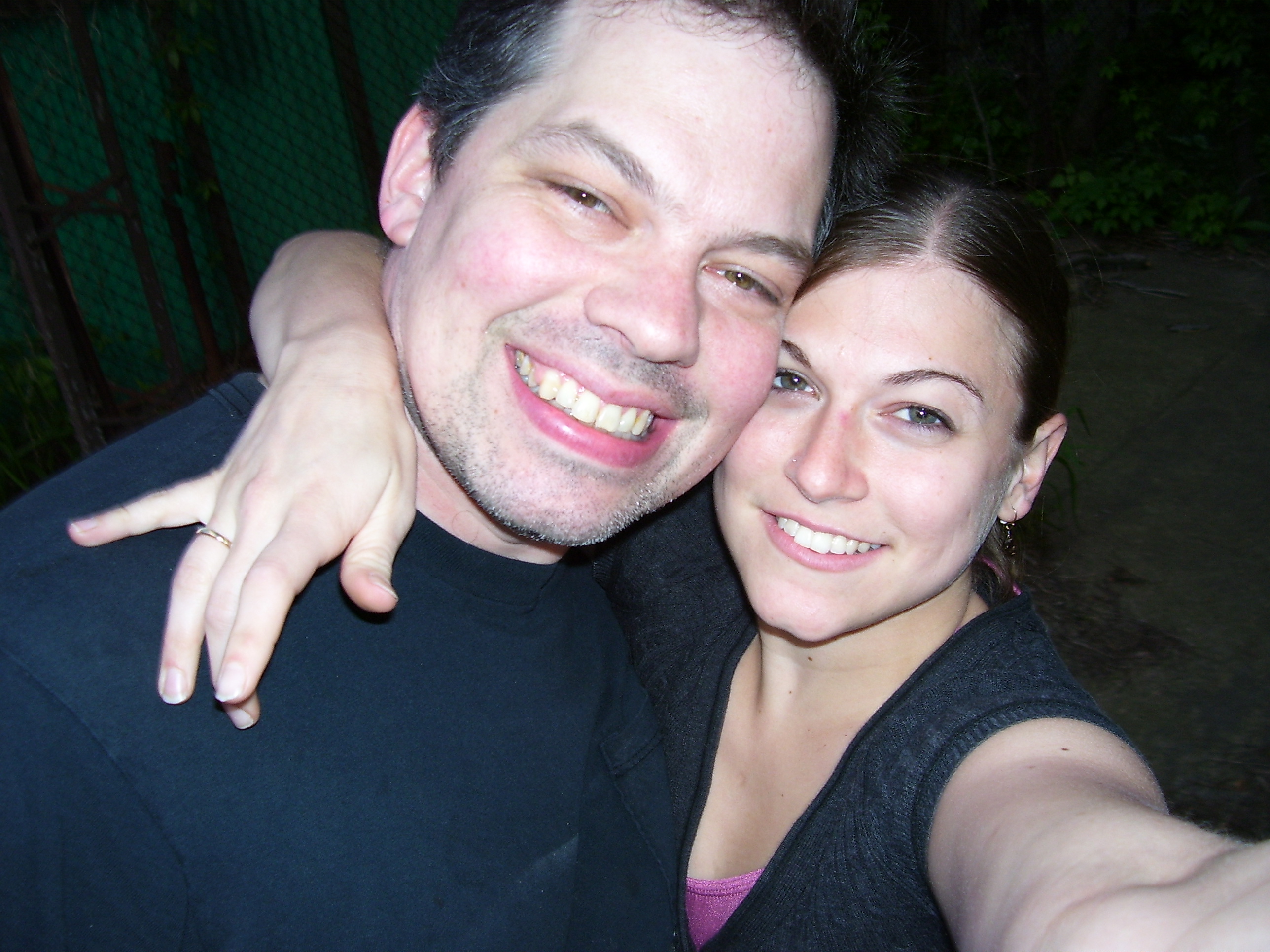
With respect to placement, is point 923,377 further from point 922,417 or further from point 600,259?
point 600,259

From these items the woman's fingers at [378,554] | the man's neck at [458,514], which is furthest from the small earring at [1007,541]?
the woman's fingers at [378,554]

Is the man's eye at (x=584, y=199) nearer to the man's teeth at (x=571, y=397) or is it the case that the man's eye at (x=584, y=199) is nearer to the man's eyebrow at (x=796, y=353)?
the man's teeth at (x=571, y=397)

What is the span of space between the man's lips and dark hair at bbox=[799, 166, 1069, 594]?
46 centimetres

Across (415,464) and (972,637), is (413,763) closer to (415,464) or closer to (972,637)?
(415,464)

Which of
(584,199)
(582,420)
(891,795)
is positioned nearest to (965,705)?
(891,795)

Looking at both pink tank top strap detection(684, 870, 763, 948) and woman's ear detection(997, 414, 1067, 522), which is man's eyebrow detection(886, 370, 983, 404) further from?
pink tank top strap detection(684, 870, 763, 948)

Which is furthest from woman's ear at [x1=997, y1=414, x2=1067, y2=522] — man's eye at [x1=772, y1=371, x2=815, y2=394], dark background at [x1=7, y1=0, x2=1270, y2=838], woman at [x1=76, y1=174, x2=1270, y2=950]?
dark background at [x1=7, y1=0, x2=1270, y2=838]

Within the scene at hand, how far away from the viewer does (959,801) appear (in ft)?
4.57

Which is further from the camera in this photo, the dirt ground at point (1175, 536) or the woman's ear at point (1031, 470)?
the dirt ground at point (1175, 536)

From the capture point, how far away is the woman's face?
1635 mm

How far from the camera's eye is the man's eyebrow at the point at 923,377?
1.61 metres

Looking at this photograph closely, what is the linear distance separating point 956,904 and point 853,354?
2.96ft

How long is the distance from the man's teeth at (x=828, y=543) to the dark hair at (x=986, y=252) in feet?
1.22

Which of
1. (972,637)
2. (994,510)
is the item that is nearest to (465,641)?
(972,637)
